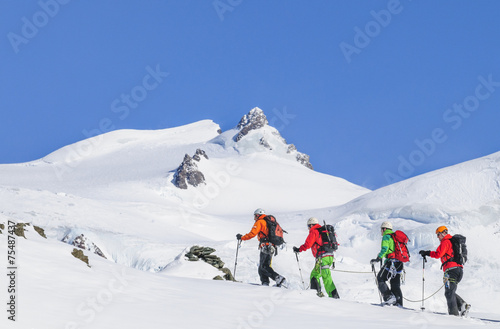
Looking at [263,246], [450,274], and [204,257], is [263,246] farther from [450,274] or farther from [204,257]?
[204,257]

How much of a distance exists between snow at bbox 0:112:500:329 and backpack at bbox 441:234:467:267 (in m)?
1.35

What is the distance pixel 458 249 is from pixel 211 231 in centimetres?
5113

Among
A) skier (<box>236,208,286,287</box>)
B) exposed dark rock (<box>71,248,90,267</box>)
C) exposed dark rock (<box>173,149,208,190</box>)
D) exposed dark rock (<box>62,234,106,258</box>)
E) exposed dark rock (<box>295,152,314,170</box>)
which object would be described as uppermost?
exposed dark rock (<box>295,152,314,170</box>)

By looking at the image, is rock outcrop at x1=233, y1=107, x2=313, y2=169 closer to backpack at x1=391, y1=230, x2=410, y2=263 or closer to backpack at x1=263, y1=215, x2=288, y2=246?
backpack at x1=263, y1=215, x2=288, y2=246

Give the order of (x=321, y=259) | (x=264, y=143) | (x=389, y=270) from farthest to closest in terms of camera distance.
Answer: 1. (x=264, y=143)
2. (x=321, y=259)
3. (x=389, y=270)

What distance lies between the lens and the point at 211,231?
61.3 m

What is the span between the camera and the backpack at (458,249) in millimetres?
11156

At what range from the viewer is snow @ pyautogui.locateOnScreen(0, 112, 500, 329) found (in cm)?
941

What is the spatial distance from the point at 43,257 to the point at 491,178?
53315 millimetres

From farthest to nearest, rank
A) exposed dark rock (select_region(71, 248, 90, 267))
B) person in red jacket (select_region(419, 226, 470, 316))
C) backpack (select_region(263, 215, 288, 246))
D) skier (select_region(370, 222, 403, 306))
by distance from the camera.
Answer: backpack (select_region(263, 215, 288, 246)), exposed dark rock (select_region(71, 248, 90, 267)), skier (select_region(370, 222, 403, 306)), person in red jacket (select_region(419, 226, 470, 316))

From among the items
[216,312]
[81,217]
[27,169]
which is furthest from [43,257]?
[27,169]

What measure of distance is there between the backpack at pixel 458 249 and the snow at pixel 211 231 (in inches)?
53.0

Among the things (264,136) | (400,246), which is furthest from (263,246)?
(264,136)

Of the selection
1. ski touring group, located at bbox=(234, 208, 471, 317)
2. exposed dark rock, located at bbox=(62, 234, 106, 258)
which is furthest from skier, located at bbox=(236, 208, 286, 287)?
exposed dark rock, located at bbox=(62, 234, 106, 258)
